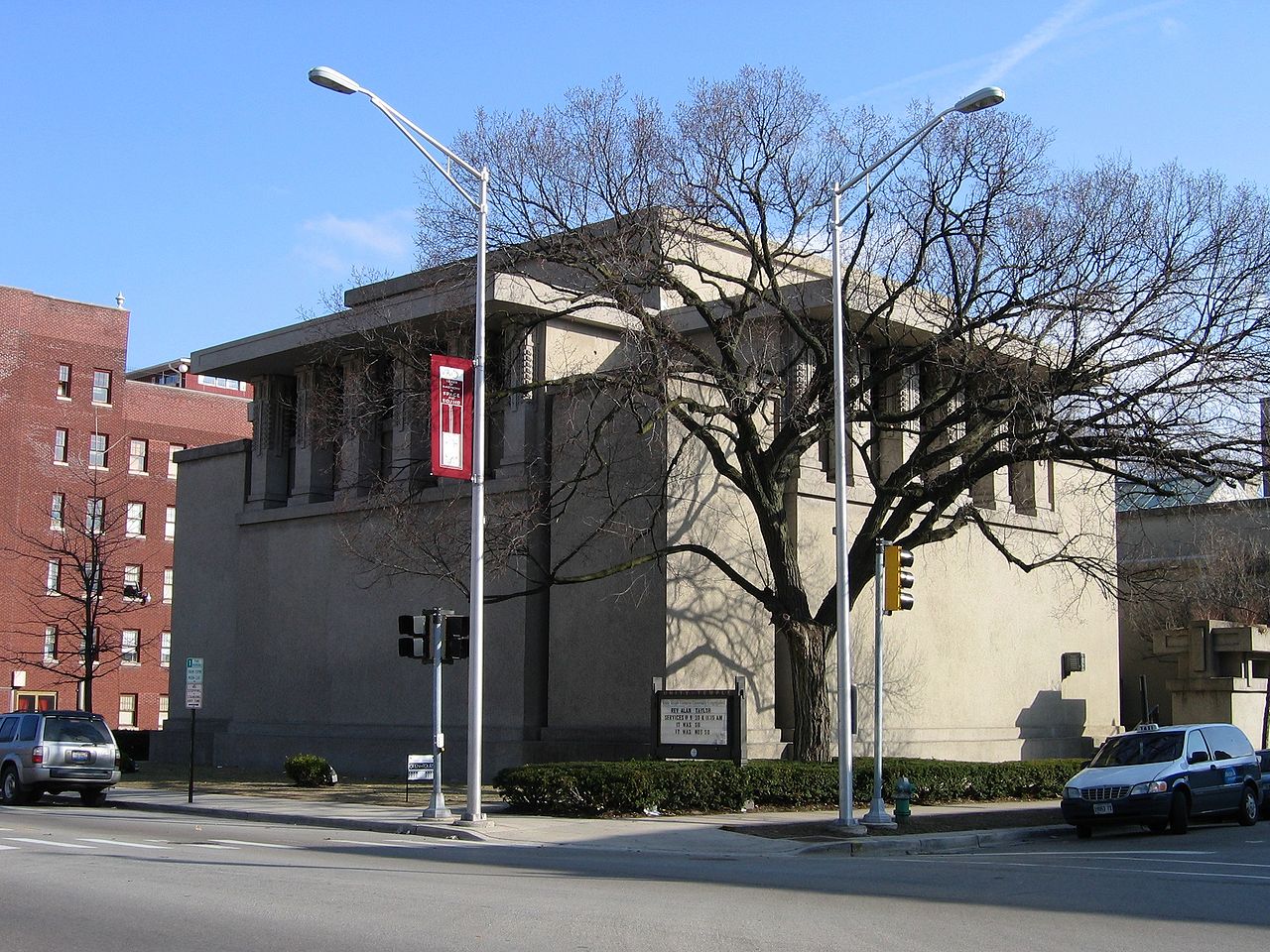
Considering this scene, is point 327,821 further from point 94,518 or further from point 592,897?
point 94,518

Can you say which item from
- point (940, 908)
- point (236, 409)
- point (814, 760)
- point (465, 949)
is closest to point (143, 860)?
point (465, 949)

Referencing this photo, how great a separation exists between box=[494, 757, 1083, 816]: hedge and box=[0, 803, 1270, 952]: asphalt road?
440 cm

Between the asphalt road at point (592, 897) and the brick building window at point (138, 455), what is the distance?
2040 inches

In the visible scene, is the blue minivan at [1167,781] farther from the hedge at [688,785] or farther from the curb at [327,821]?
the curb at [327,821]

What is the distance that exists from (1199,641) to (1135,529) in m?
13.2

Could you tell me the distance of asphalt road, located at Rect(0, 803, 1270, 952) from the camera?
412 inches

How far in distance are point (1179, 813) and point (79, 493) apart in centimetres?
5609

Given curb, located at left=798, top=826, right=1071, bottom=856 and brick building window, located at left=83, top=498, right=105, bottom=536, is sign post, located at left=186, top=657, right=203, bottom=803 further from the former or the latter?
brick building window, located at left=83, top=498, right=105, bottom=536

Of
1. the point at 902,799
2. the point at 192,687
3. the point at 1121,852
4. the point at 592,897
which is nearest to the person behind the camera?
the point at 592,897

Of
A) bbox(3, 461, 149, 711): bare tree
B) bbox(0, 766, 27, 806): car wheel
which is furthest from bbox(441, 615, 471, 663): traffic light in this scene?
bbox(3, 461, 149, 711): bare tree

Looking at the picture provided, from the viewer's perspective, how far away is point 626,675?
1177 inches

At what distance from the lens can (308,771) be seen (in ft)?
→ 98.0

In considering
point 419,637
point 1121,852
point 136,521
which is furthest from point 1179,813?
point 136,521

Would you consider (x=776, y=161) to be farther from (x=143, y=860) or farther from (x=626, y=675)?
Result: (x=143, y=860)
